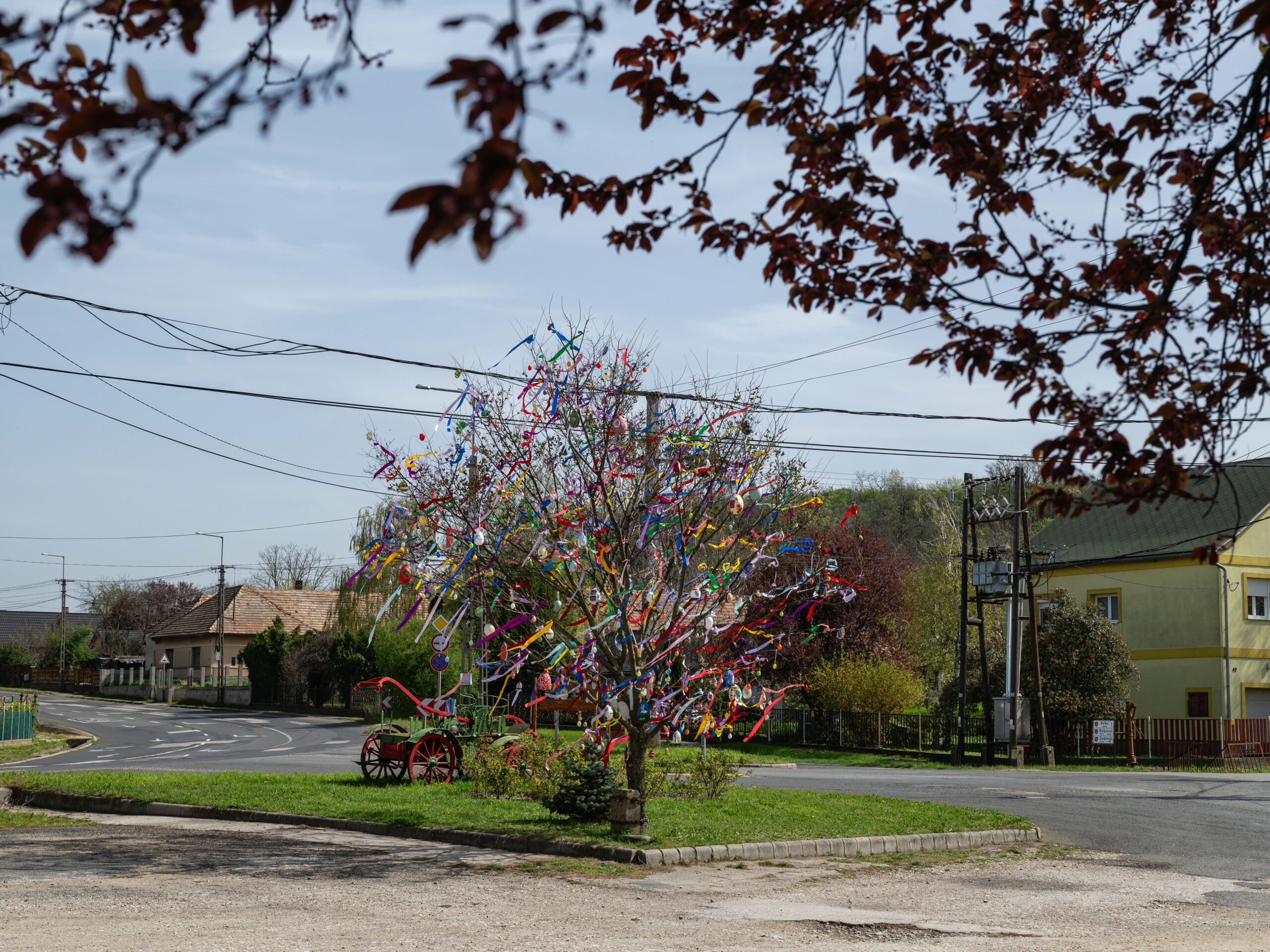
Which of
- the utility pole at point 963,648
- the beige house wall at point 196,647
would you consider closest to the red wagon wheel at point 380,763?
the utility pole at point 963,648

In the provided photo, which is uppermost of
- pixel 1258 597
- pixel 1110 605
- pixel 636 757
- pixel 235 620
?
pixel 1258 597

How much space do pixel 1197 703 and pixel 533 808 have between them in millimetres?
30848

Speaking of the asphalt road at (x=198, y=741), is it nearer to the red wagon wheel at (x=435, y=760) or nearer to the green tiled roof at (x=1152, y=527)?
the red wagon wheel at (x=435, y=760)

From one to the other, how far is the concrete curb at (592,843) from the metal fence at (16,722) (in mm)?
17750

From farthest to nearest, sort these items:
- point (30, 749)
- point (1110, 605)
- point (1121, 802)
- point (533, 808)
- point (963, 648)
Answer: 1. point (1110, 605)
2. point (963, 648)
3. point (30, 749)
4. point (1121, 802)
5. point (533, 808)

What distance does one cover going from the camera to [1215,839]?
14.0 metres

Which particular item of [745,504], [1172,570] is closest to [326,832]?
[745,504]

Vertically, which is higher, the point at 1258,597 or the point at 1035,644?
the point at 1258,597

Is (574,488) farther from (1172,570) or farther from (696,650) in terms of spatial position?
(1172,570)

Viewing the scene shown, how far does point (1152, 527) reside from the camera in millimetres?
42250

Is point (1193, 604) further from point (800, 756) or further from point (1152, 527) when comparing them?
point (800, 756)

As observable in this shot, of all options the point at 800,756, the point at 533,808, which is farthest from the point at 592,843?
the point at 800,756

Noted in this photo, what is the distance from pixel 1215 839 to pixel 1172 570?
91.6 ft

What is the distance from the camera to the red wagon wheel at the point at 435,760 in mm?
18016
